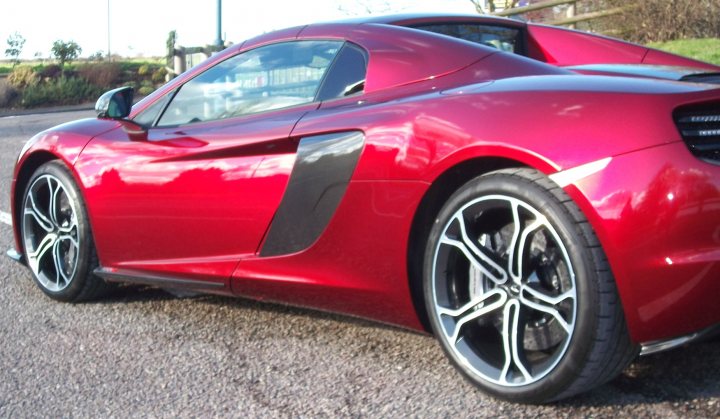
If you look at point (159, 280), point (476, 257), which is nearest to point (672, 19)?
point (159, 280)

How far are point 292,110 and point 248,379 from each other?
1.06 meters

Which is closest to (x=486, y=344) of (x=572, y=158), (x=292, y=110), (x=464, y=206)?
(x=464, y=206)

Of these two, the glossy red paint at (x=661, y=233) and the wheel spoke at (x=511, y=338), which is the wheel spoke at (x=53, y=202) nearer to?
the wheel spoke at (x=511, y=338)

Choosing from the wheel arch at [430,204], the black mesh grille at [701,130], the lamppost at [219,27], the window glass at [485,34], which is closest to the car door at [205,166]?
the wheel arch at [430,204]

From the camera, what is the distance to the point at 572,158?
9.27 feet

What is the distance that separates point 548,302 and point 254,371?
1.16 meters

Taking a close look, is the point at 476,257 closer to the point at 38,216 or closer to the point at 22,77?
the point at 38,216

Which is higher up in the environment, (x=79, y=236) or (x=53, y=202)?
(x=53, y=202)

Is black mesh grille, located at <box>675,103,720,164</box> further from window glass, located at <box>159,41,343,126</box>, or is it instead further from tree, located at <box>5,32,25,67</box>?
tree, located at <box>5,32,25,67</box>

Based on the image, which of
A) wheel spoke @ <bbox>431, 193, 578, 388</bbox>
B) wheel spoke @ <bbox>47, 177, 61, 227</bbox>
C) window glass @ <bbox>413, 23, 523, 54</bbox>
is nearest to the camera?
wheel spoke @ <bbox>431, 193, 578, 388</bbox>

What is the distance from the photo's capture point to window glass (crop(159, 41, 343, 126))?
3.92 metres

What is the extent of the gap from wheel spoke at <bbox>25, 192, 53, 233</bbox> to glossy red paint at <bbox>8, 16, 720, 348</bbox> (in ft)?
0.63

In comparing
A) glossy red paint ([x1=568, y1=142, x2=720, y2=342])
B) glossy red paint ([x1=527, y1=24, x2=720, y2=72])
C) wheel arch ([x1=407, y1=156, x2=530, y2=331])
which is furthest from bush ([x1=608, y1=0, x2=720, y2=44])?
glossy red paint ([x1=568, y1=142, x2=720, y2=342])

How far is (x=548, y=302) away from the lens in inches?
116
